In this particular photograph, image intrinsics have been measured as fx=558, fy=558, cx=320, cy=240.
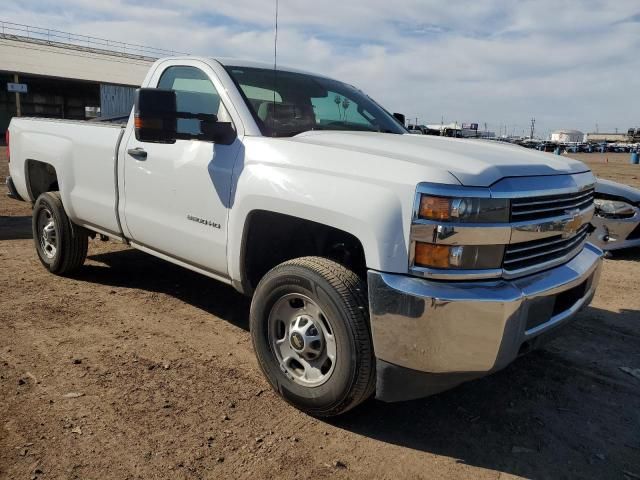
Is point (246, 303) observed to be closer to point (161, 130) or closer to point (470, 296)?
point (161, 130)

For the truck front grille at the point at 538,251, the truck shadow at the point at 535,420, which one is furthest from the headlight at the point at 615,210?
the truck front grille at the point at 538,251

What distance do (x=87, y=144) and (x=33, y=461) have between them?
9.26 ft

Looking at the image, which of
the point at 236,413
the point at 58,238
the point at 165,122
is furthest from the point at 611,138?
the point at 236,413

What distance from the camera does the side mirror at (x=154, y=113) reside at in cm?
313

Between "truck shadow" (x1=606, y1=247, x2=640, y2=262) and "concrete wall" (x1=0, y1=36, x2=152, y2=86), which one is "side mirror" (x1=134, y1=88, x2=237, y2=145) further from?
"concrete wall" (x1=0, y1=36, x2=152, y2=86)

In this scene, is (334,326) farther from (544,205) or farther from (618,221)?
(618,221)

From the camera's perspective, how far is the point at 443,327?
7.95ft

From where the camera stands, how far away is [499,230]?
8.15 ft

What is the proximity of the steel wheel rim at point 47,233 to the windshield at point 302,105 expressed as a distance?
2578mm

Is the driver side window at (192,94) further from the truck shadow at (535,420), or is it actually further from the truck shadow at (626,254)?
the truck shadow at (626,254)

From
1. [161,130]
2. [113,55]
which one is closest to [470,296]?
[161,130]

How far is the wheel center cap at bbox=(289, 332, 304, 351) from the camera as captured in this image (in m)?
2.95

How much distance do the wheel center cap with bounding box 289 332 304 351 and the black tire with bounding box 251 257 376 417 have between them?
0.19 meters

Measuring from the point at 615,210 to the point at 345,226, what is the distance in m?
4.98
